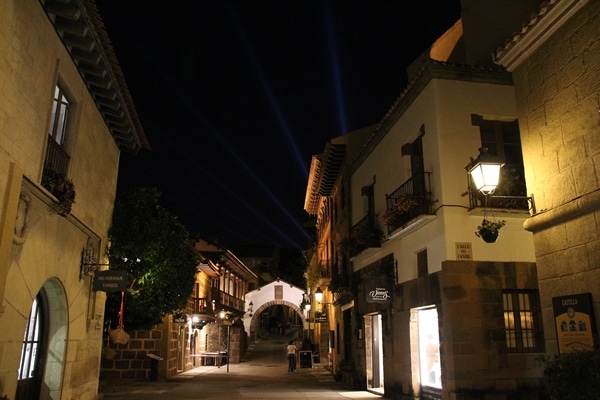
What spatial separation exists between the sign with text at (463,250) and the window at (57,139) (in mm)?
8259

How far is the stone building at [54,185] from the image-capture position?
730 centimetres

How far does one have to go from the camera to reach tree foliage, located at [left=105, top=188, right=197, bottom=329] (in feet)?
44.7

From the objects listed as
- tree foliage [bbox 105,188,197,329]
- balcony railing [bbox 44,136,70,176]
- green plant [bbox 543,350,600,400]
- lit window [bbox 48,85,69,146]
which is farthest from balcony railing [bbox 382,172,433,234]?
lit window [bbox 48,85,69,146]

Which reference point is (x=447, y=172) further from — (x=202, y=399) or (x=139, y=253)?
(x=202, y=399)

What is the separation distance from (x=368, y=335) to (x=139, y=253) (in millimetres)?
8579

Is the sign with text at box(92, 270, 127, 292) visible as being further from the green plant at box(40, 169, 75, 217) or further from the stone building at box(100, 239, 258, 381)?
the stone building at box(100, 239, 258, 381)

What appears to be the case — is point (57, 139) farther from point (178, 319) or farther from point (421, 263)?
point (178, 319)

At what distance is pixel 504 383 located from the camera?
10.8 meters

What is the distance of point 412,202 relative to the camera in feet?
39.8

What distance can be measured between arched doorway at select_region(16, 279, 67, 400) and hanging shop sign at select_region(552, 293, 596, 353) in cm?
868

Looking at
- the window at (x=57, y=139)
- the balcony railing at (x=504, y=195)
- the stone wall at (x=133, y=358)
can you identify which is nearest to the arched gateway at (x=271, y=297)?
the stone wall at (x=133, y=358)

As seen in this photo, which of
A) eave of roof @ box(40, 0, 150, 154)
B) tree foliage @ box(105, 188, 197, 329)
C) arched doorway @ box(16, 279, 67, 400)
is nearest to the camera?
eave of roof @ box(40, 0, 150, 154)

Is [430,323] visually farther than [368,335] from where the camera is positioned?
No

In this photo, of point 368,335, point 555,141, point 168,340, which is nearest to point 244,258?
point 168,340
